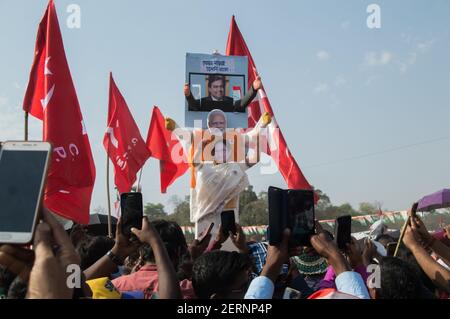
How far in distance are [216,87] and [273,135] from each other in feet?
4.68

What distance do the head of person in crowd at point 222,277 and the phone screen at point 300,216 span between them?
0.34 m

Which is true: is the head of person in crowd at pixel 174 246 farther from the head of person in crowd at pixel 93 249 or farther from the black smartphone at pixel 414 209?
the black smartphone at pixel 414 209

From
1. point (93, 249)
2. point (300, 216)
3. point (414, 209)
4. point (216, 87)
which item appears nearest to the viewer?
point (300, 216)

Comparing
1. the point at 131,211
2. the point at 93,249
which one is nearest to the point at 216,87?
the point at 93,249

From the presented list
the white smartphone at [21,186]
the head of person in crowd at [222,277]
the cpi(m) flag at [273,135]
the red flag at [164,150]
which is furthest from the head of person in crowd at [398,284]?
the red flag at [164,150]

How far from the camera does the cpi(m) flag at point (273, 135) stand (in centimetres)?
663

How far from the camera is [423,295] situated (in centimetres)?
195

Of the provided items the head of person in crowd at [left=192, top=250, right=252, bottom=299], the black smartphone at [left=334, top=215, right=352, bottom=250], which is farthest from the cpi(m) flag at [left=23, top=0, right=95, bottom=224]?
the black smartphone at [left=334, top=215, right=352, bottom=250]

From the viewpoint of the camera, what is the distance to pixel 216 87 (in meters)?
5.89

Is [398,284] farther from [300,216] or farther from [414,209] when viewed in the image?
[300,216]

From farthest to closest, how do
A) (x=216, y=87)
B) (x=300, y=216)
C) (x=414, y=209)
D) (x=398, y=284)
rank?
1. (x=216, y=87)
2. (x=414, y=209)
3. (x=398, y=284)
4. (x=300, y=216)

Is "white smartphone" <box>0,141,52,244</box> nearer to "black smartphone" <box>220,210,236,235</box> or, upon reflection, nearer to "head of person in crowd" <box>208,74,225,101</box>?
"black smartphone" <box>220,210,236,235</box>

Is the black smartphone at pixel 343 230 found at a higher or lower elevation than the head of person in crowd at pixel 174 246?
higher
